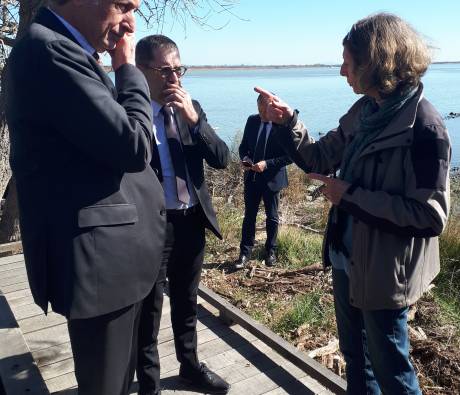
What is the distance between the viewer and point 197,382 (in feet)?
8.82

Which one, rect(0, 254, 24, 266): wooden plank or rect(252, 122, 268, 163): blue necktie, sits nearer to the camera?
rect(0, 254, 24, 266): wooden plank

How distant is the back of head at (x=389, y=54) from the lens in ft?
6.14

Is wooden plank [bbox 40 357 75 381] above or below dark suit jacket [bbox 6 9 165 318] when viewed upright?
below

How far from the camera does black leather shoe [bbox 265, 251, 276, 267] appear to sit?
5595 millimetres

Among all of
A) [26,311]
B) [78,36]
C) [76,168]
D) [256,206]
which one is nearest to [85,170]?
[76,168]

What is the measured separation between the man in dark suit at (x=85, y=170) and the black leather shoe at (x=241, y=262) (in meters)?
3.74

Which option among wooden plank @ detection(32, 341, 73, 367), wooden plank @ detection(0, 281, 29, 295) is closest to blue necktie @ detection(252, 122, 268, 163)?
wooden plank @ detection(0, 281, 29, 295)

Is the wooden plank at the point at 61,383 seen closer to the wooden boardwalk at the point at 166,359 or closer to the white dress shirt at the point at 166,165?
the wooden boardwalk at the point at 166,359

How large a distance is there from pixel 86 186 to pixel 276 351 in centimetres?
200

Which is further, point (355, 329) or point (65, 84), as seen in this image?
point (355, 329)

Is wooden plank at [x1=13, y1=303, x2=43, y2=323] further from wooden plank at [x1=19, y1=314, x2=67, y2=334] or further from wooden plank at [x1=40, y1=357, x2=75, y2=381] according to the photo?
wooden plank at [x1=40, y1=357, x2=75, y2=381]

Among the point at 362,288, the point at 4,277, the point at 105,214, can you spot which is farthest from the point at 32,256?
the point at 4,277

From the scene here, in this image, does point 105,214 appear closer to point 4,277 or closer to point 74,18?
point 74,18

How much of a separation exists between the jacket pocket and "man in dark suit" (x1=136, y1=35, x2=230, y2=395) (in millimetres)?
792
